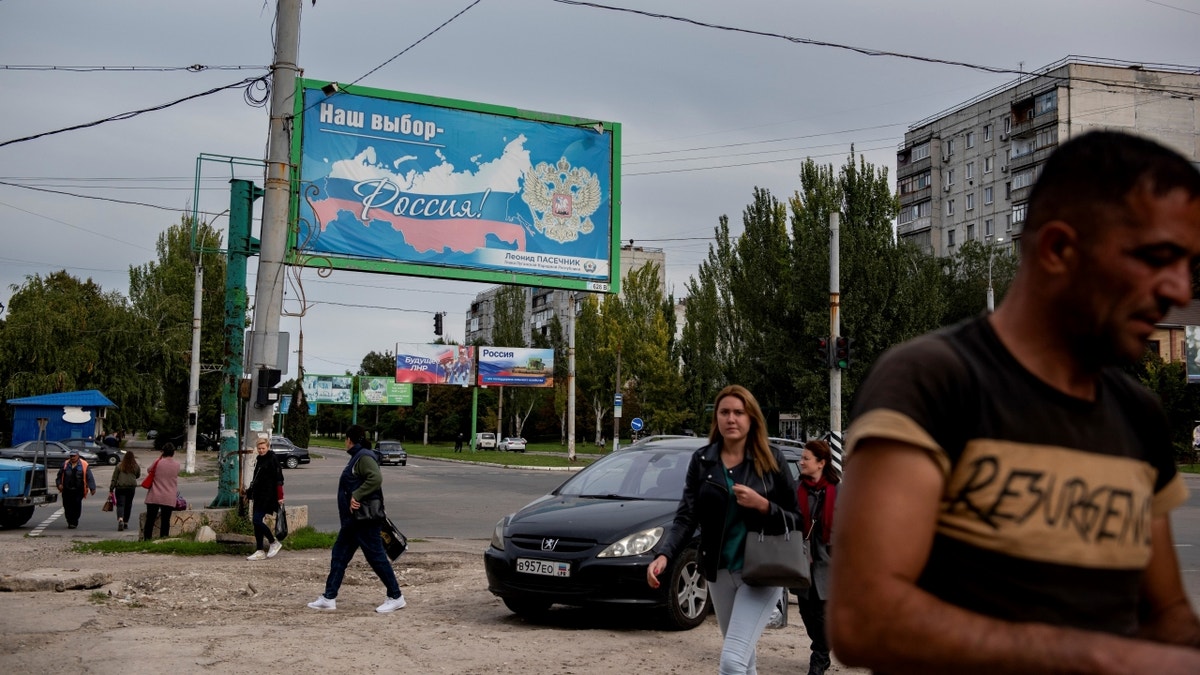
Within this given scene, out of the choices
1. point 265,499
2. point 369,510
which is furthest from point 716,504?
point 265,499

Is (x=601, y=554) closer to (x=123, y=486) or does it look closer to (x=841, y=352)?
(x=123, y=486)

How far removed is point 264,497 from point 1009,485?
15080mm

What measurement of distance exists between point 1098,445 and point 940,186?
83205 millimetres

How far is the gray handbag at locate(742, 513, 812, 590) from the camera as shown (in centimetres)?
550

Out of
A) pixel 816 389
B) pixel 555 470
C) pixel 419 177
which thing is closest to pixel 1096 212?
pixel 419 177

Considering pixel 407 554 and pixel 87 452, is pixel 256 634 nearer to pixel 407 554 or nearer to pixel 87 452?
pixel 407 554

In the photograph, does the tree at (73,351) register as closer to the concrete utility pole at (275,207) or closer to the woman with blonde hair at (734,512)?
the concrete utility pole at (275,207)

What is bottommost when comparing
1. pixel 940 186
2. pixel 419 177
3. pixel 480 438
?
pixel 480 438

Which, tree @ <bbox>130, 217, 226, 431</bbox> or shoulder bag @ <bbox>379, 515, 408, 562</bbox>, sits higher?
tree @ <bbox>130, 217, 226, 431</bbox>

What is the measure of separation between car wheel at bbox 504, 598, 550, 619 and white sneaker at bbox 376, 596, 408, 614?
1.09 m

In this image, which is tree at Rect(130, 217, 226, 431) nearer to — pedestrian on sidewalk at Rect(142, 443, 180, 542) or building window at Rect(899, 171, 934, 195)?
pedestrian on sidewalk at Rect(142, 443, 180, 542)

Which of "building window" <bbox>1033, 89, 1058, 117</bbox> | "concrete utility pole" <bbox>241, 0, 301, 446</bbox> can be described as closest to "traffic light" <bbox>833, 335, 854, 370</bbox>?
"concrete utility pole" <bbox>241, 0, 301, 446</bbox>

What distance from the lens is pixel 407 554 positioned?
15906 millimetres

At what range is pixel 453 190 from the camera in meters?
24.5
